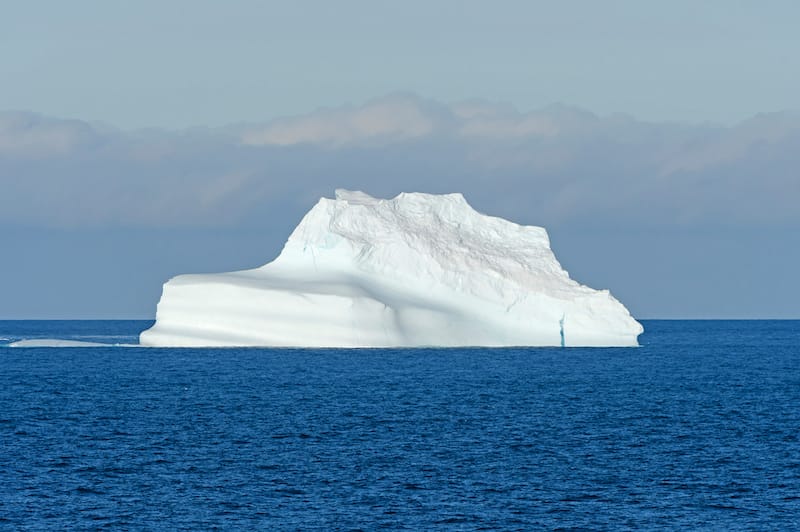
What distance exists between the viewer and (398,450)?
92.6 ft

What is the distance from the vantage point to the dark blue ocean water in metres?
21.2

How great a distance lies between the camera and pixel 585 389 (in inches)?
1725

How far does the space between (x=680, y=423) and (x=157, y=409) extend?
1455 cm

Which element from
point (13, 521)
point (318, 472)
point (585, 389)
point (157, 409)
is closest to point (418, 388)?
point (585, 389)

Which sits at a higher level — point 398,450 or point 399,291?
point 399,291

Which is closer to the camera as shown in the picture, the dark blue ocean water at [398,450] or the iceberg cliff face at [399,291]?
the dark blue ocean water at [398,450]

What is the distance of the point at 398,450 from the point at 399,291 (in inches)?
1113

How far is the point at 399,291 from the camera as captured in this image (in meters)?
56.3

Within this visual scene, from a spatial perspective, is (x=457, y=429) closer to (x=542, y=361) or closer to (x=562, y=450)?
(x=562, y=450)

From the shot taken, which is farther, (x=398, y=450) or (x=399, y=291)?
(x=399, y=291)

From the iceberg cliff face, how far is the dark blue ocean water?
105 inches

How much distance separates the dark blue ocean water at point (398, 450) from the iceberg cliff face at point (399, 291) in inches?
105

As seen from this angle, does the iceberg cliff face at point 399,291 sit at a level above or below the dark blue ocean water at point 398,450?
above

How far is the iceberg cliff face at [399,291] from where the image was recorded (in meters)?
53.3
